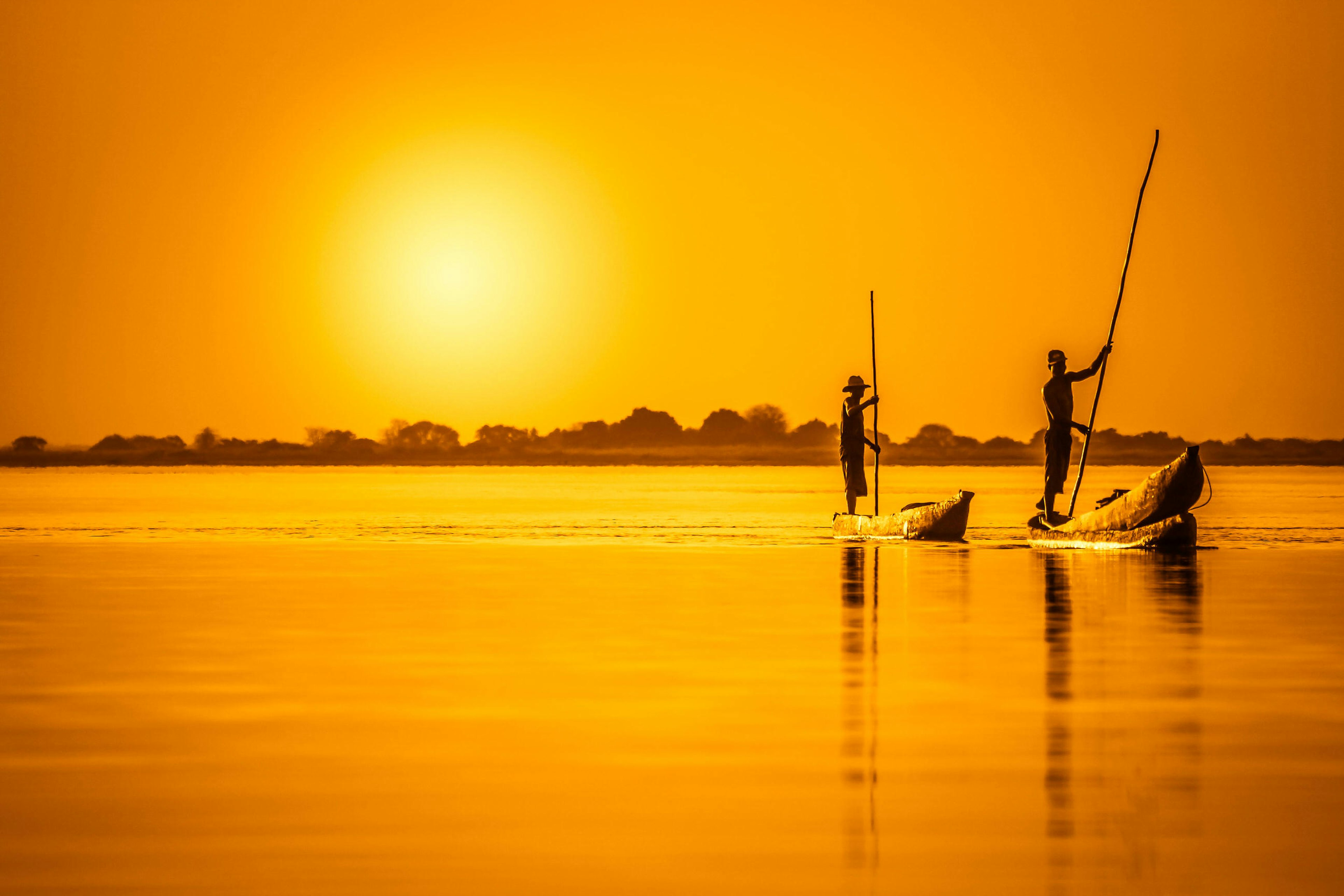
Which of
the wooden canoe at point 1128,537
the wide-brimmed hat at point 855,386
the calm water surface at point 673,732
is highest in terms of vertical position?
the wide-brimmed hat at point 855,386

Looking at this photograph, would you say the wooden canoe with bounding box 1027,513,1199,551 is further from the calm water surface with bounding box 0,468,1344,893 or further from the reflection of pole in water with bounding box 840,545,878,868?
the reflection of pole in water with bounding box 840,545,878,868

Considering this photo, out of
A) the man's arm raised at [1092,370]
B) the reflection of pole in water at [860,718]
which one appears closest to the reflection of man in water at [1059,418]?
the man's arm raised at [1092,370]

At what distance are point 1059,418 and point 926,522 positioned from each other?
3662mm

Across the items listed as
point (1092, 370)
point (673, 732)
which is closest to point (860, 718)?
point (673, 732)

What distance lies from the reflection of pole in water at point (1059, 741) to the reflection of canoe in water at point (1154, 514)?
8.00 metres

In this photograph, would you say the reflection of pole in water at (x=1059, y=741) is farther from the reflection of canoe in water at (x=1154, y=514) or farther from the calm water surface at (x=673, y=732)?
the reflection of canoe in water at (x=1154, y=514)

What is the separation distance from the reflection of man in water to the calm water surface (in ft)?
15.4

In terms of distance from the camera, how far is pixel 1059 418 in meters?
23.4

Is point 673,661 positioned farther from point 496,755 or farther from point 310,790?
point 310,790

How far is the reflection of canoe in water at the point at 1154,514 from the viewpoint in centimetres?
2197

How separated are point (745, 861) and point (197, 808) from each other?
6.72ft

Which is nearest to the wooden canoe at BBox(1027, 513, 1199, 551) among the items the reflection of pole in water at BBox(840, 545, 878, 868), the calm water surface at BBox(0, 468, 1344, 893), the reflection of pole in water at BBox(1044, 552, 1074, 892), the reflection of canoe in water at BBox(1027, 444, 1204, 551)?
the reflection of canoe in water at BBox(1027, 444, 1204, 551)

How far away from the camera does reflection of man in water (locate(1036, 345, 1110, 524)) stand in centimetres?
2322

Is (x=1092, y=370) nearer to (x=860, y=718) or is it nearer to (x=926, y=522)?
(x=926, y=522)
